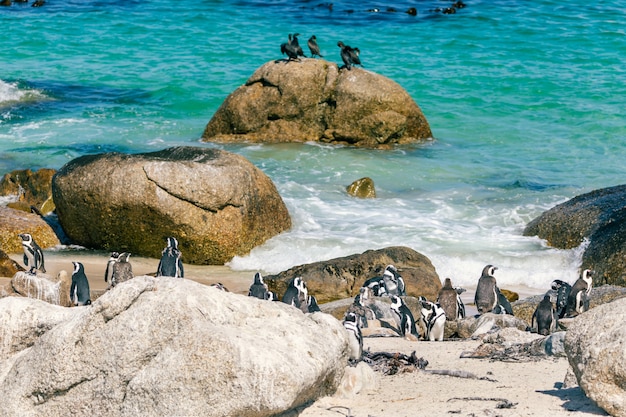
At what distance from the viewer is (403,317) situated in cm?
1111

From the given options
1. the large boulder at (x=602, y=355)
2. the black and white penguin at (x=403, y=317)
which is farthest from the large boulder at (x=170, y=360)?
the black and white penguin at (x=403, y=317)

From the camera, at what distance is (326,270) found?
46.1ft

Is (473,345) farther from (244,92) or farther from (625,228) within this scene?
(244,92)

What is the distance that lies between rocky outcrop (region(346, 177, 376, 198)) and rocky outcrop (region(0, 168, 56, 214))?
5.76 meters

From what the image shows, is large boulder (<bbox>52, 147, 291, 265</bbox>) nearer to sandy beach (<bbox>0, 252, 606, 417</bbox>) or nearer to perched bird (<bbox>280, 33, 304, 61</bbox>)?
sandy beach (<bbox>0, 252, 606, 417</bbox>)

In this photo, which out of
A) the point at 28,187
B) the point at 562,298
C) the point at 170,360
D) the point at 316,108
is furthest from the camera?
the point at 316,108

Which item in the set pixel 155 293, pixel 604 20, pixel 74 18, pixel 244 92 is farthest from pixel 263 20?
pixel 155 293

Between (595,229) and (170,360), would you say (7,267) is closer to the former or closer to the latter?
(170,360)

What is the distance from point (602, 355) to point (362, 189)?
13179 mm

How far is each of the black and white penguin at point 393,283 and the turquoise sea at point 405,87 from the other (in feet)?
8.24

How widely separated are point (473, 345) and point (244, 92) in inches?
564

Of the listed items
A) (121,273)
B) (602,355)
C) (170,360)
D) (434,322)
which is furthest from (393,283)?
(170,360)

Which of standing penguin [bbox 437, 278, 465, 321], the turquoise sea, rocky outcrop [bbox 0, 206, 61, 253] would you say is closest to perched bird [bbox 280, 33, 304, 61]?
the turquoise sea

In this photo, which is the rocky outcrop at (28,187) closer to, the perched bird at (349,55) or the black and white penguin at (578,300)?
the perched bird at (349,55)
